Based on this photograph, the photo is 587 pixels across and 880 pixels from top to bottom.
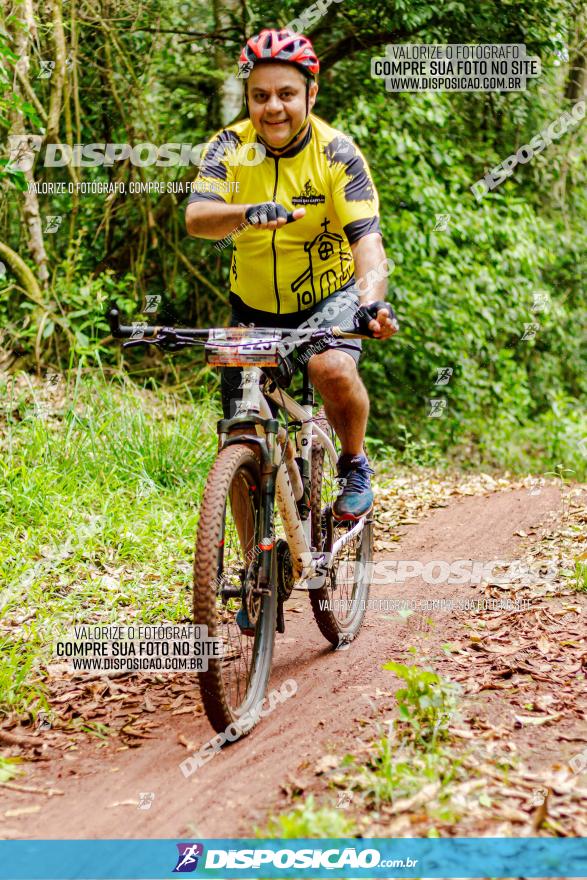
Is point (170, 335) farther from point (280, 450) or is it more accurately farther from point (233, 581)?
point (233, 581)

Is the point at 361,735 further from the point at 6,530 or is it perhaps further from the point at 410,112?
the point at 410,112

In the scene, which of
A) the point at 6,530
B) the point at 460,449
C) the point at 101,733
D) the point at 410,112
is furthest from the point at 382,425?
the point at 101,733

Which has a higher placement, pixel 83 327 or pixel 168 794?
pixel 83 327

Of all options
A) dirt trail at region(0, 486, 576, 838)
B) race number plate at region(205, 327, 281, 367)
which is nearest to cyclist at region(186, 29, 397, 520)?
race number plate at region(205, 327, 281, 367)

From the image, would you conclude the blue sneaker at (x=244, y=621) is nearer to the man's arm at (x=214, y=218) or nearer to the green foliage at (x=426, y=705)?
the green foliage at (x=426, y=705)

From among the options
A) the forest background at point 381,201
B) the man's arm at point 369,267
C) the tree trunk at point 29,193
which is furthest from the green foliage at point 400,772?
the tree trunk at point 29,193

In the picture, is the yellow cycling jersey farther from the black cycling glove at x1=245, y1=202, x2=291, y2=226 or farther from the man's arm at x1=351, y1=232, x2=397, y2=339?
the black cycling glove at x1=245, y1=202, x2=291, y2=226

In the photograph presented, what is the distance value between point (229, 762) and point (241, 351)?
1.41 metres

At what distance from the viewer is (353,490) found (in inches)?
153

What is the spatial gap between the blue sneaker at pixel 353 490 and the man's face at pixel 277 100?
4.62 feet

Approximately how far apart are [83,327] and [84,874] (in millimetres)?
5895

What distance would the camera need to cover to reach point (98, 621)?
4.32 m

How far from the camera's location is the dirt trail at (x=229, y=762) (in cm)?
258

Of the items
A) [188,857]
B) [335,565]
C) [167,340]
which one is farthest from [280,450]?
[188,857]
